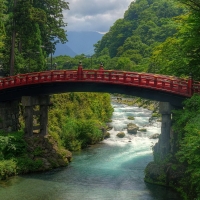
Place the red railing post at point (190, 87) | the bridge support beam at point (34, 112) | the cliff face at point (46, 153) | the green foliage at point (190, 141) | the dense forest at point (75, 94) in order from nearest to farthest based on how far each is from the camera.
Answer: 1. the green foliage at point (190, 141)
2. the dense forest at point (75, 94)
3. the red railing post at point (190, 87)
4. the cliff face at point (46, 153)
5. the bridge support beam at point (34, 112)

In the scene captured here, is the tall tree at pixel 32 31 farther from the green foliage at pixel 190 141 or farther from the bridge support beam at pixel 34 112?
the green foliage at pixel 190 141

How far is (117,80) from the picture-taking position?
3534cm

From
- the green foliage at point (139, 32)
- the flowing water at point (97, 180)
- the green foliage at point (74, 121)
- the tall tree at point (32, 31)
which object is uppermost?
the green foliage at point (139, 32)

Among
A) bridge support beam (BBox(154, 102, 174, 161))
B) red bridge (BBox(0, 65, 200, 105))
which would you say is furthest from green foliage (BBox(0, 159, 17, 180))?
bridge support beam (BBox(154, 102, 174, 161))

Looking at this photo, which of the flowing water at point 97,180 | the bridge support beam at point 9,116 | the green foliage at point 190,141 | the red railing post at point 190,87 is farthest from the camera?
the bridge support beam at point 9,116

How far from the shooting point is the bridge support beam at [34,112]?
4034 cm

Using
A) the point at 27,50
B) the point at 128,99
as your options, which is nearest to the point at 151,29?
the point at 128,99

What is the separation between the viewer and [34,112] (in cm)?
4134

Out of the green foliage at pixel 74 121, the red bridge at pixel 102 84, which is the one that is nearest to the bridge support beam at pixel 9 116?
the red bridge at pixel 102 84

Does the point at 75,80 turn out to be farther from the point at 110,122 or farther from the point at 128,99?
the point at 128,99

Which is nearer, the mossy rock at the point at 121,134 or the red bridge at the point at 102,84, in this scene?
the red bridge at the point at 102,84

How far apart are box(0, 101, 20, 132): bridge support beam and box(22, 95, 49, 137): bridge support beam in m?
2.44

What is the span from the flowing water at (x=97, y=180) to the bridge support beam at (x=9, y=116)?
8.21m

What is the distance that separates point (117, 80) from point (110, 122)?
30.5 m
